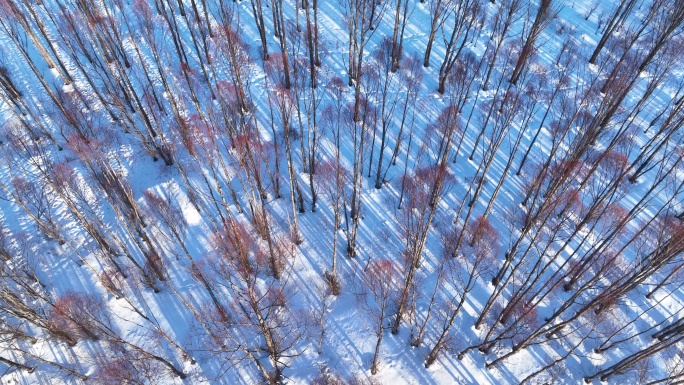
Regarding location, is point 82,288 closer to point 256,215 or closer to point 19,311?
point 19,311

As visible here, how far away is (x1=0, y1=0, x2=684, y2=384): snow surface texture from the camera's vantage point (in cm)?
1962

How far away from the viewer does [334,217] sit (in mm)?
24328

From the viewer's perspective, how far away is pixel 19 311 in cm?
1617

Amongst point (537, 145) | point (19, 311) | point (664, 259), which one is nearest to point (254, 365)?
point (19, 311)

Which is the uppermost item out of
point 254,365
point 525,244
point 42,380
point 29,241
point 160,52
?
point 160,52

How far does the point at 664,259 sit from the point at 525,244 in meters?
7.01

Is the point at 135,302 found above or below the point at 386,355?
above

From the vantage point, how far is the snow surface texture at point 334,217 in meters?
19.6

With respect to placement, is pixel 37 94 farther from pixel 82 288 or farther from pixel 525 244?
pixel 525 244

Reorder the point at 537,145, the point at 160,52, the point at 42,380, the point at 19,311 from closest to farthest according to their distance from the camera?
the point at 19,311 < the point at 42,380 < the point at 537,145 < the point at 160,52

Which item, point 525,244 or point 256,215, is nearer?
point 256,215

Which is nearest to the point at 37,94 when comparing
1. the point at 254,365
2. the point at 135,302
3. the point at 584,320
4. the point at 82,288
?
the point at 82,288

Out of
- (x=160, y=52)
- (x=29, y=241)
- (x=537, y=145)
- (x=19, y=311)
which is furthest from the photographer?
(x=160, y=52)

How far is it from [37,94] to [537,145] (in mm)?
34519
